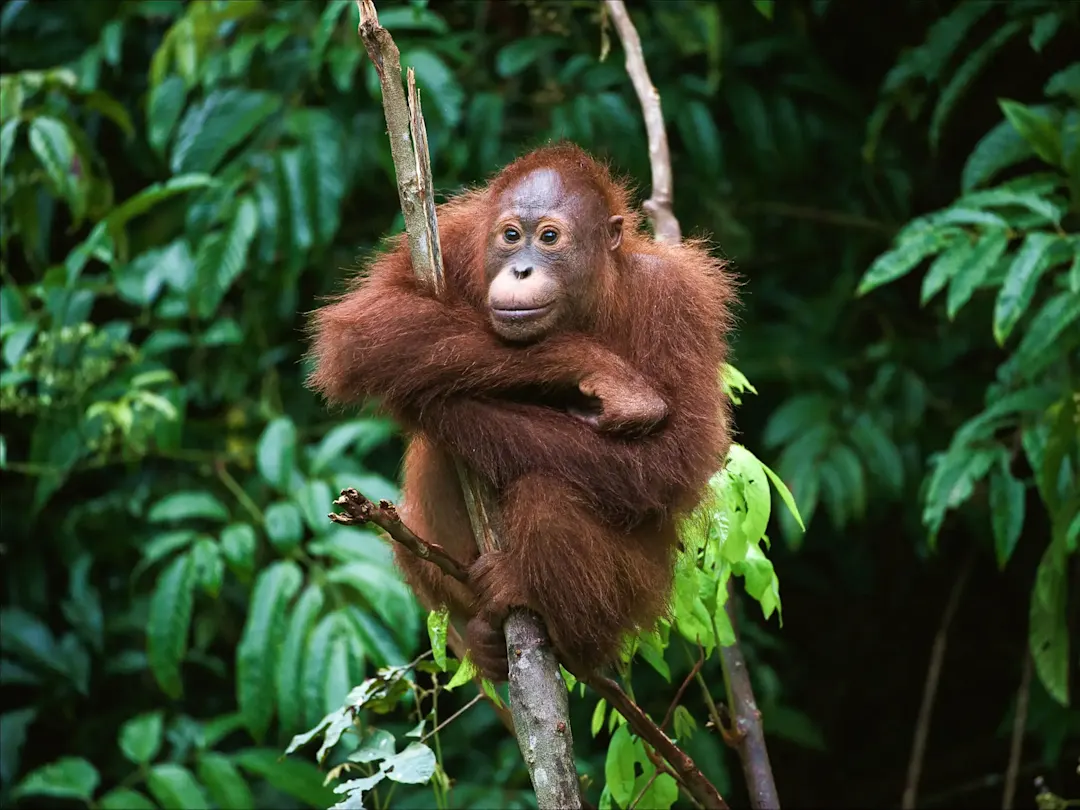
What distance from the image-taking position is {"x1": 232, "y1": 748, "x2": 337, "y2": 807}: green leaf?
342 centimetres

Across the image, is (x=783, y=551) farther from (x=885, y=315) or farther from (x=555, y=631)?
(x=555, y=631)

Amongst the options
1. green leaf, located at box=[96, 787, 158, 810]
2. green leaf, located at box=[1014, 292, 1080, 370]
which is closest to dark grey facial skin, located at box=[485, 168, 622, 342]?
green leaf, located at box=[1014, 292, 1080, 370]

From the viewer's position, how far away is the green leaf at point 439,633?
248 cm

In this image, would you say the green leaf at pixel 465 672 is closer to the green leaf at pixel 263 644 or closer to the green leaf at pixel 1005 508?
the green leaf at pixel 263 644

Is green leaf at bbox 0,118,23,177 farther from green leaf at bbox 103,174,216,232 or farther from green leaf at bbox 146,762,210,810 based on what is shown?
green leaf at bbox 146,762,210,810

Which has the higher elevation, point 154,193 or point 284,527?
point 154,193

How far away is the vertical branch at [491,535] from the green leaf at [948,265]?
1421 millimetres

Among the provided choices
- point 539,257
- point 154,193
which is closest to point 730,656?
point 539,257

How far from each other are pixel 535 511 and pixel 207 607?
2.40 meters

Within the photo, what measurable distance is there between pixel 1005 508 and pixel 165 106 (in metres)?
2.92

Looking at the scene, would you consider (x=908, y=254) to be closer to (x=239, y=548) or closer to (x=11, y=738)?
(x=239, y=548)

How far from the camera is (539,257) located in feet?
8.16

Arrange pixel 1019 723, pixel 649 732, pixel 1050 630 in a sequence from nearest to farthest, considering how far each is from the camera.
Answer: pixel 649 732 → pixel 1050 630 → pixel 1019 723

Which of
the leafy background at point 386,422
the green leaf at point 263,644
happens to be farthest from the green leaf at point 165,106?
the green leaf at point 263,644
